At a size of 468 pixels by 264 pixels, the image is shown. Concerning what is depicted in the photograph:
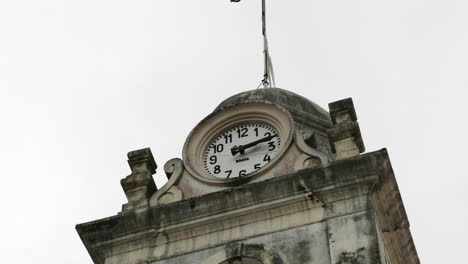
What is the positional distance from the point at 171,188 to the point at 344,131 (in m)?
3.11

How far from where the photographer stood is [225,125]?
20.8 meters

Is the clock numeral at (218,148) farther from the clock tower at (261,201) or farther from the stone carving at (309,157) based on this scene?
the stone carving at (309,157)

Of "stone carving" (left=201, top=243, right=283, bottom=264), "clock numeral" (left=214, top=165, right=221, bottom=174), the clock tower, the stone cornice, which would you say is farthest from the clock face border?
"stone carving" (left=201, top=243, right=283, bottom=264)

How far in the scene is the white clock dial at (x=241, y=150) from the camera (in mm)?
20172

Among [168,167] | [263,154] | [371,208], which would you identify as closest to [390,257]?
[371,208]

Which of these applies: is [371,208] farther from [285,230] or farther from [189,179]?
[189,179]

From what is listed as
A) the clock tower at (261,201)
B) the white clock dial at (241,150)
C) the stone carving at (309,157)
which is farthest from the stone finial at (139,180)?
the stone carving at (309,157)

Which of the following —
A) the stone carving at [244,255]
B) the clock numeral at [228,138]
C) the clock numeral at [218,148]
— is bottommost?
the stone carving at [244,255]

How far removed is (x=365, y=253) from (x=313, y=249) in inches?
35.2

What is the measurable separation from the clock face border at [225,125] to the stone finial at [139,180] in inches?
25.6

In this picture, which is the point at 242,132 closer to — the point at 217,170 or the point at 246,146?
the point at 246,146

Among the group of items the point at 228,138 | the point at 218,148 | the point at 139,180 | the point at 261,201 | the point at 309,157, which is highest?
the point at 228,138

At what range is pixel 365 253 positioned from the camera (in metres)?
17.6

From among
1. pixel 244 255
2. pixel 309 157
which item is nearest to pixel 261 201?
pixel 244 255
